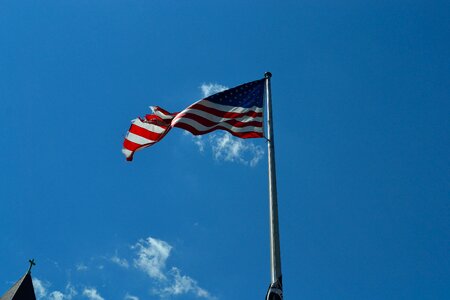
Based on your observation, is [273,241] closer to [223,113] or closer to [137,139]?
[223,113]

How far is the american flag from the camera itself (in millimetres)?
13711

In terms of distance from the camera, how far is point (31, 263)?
70875 mm

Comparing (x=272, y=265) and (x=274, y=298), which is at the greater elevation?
Result: (x=272, y=265)

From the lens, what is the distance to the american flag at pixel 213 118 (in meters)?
13.7

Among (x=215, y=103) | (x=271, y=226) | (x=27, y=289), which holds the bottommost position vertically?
(x=271, y=226)

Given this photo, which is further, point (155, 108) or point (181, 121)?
point (155, 108)

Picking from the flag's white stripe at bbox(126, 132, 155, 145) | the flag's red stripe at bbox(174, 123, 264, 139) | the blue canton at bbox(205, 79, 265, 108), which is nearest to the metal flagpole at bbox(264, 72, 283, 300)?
the flag's red stripe at bbox(174, 123, 264, 139)

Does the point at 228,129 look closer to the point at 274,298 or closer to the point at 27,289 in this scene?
the point at 274,298

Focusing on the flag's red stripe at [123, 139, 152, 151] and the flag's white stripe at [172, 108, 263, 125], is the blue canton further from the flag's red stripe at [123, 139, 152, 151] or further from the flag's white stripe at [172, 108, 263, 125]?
the flag's red stripe at [123, 139, 152, 151]

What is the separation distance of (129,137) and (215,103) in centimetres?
316

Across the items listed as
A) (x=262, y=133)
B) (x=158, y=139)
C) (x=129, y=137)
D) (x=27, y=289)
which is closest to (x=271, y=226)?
(x=262, y=133)

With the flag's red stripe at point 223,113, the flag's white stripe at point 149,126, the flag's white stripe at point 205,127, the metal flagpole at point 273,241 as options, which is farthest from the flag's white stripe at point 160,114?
the metal flagpole at point 273,241

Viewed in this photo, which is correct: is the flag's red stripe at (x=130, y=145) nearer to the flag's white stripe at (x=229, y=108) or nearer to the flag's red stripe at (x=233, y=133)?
the flag's red stripe at (x=233, y=133)

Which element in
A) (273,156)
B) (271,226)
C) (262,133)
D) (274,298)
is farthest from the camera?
(262,133)
